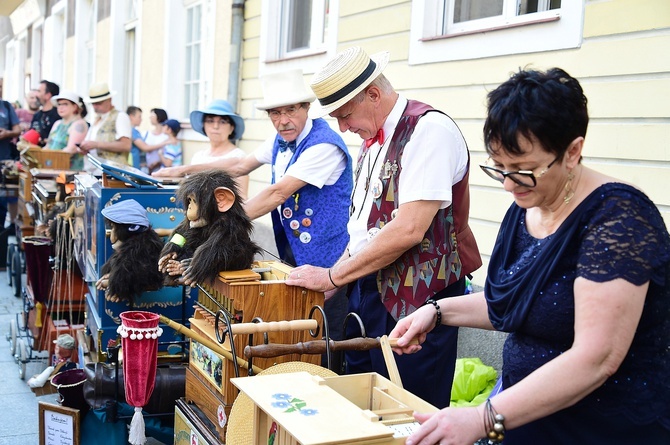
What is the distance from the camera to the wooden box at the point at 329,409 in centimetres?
155

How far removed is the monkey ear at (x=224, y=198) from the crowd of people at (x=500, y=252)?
1.23 ft

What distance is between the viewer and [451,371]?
2.68 m

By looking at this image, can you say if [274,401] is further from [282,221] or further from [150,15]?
[150,15]

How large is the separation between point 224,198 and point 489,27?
2253 millimetres

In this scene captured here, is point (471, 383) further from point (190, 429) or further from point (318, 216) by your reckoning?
point (190, 429)

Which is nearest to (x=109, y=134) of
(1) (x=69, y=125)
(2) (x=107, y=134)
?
(2) (x=107, y=134)

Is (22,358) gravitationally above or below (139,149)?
below

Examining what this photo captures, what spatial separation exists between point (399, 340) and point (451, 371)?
69cm

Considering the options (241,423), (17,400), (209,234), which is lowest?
(17,400)

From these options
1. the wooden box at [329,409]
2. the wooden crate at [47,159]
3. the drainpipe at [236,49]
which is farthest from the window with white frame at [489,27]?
the wooden crate at [47,159]

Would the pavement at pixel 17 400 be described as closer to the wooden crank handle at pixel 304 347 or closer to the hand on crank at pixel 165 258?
the hand on crank at pixel 165 258

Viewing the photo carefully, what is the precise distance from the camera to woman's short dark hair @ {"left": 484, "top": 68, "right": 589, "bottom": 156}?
5.30ft

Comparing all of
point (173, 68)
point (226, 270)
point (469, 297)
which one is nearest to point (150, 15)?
point (173, 68)

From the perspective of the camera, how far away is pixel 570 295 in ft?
5.39
